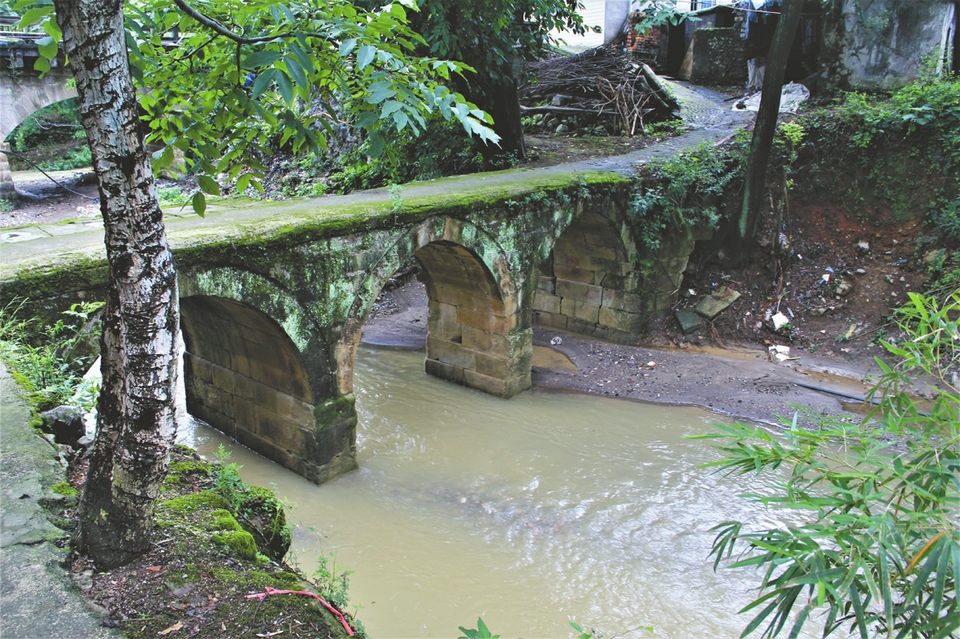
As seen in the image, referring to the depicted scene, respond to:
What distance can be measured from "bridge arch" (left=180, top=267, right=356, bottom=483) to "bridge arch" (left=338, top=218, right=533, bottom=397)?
1.77 metres

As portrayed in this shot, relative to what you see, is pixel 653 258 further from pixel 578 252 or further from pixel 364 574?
pixel 364 574

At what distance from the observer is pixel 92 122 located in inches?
86.1

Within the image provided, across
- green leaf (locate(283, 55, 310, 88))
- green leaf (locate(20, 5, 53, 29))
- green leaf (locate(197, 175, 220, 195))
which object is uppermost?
green leaf (locate(20, 5, 53, 29))

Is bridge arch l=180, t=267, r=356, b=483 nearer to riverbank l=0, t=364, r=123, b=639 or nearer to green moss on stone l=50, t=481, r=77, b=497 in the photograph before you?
riverbank l=0, t=364, r=123, b=639

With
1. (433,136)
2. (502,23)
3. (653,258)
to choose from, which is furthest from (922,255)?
(433,136)

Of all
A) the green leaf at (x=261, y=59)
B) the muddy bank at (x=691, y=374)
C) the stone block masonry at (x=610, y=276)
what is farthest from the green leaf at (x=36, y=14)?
the stone block masonry at (x=610, y=276)

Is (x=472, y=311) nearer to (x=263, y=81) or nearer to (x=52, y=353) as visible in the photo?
(x=52, y=353)

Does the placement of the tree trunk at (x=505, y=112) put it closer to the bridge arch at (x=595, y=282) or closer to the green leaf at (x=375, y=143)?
the bridge arch at (x=595, y=282)

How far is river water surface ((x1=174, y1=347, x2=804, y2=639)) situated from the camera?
18.1ft

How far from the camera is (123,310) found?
7.62 feet

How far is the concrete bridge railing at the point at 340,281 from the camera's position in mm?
5965

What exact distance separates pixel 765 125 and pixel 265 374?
7848 mm

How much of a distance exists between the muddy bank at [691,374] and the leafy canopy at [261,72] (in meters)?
7.19

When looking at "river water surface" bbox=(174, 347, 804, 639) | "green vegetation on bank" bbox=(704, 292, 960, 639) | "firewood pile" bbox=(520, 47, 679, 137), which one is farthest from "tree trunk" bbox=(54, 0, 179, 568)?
"firewood pile" bbox=(520, 47, 679, 137)
